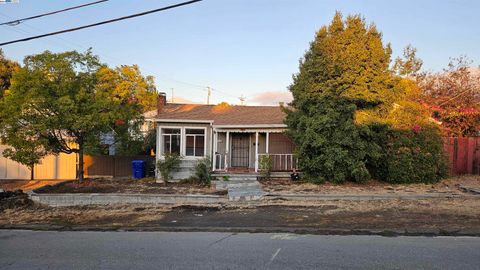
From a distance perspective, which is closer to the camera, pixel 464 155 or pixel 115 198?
pixel 115 198

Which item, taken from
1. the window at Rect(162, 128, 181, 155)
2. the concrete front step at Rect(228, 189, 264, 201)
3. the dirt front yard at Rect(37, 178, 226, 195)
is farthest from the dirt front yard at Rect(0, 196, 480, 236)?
the window at Rect(162, 128, 181, 155)

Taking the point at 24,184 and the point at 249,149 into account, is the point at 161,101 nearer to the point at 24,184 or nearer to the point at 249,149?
the point at 249,149

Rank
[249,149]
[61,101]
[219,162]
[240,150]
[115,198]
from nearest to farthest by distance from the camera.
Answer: [115,198], [61,101], [219,162], [249,149], [240,150]

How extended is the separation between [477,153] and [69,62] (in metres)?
18.7

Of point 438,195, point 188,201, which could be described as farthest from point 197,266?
point 438,195

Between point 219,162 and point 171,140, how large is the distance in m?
2.66

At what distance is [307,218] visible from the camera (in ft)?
31.1

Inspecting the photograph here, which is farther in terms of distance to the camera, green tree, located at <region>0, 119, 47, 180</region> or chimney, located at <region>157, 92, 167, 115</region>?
chimney, located at <region>157, 92, 167, 115</region>

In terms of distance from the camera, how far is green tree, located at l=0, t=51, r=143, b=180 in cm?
1471

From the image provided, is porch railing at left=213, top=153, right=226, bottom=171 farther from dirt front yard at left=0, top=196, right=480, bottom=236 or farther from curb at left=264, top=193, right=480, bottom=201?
dirt front yard at left=0, top=196, right=480, bottom=236

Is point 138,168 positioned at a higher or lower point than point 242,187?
higher

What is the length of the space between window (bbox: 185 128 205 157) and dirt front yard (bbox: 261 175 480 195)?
414 centimetres

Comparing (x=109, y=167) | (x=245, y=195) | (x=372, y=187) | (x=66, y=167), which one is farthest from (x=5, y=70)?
(x=372, y=187)

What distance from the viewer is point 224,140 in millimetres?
Result: 20312
